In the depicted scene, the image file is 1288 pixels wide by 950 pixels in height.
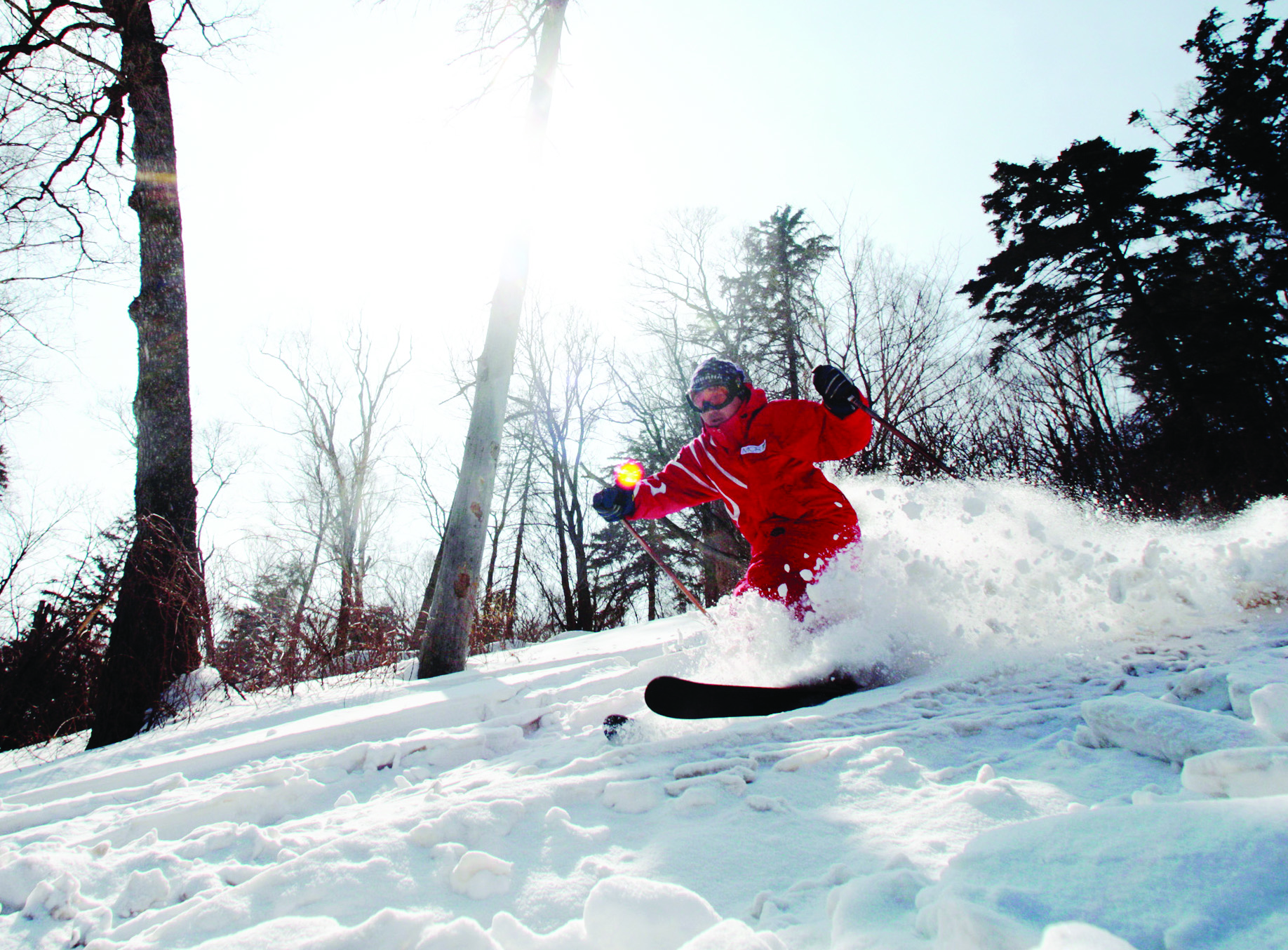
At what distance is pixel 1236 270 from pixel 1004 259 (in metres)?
4.20

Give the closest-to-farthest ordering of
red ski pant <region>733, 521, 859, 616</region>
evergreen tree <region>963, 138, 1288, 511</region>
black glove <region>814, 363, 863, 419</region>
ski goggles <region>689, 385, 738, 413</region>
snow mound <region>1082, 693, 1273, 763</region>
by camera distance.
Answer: snow mound <region>1082, 693, 1273, 763</region> < red ski pant <region>733, 521, 859, 616</region> < black glove <region>814, 363, 863, 419</region> < ski goggles <region>689, 385, 738, 413</region> < evergreen tree <region>963, 138, 1288, 511</region>

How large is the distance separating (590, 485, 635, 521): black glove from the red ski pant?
94 centimetres

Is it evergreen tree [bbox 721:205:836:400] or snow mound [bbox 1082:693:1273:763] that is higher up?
evergreen tree [bbox 721:205:836:400]

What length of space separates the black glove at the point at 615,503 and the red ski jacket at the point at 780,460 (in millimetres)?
578

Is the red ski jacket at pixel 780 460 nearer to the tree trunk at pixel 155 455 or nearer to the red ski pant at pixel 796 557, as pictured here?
the red ski pant at pixel 796 557

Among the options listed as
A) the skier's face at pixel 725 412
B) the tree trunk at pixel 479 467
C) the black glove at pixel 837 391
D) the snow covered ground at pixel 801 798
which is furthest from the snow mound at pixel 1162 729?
the tree trunk at pixel 479 467

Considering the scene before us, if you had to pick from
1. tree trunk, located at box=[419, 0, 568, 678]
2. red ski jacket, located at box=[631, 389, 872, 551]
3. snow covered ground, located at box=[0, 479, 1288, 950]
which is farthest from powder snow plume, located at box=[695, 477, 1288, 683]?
tree trunk, located at box=[419, 0, 568, 678]

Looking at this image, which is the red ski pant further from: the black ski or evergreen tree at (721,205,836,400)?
evergreen tree at (721,205,836,400)

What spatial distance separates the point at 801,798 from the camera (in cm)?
140

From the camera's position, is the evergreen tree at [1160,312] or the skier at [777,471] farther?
the evergreen tree at [1160,312]

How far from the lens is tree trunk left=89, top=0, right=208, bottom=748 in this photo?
3.82m

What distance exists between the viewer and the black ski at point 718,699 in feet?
6.86

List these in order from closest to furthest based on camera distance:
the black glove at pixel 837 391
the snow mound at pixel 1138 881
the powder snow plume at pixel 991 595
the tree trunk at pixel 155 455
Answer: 1. the snow mound at pixel 1138 881
2. the powder snow plume at pixel 991 595
3. the black glove at pixel 837 391
4. the tree trunk at pixel 155 455

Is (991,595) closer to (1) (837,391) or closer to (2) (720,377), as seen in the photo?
(1) (837,391)
